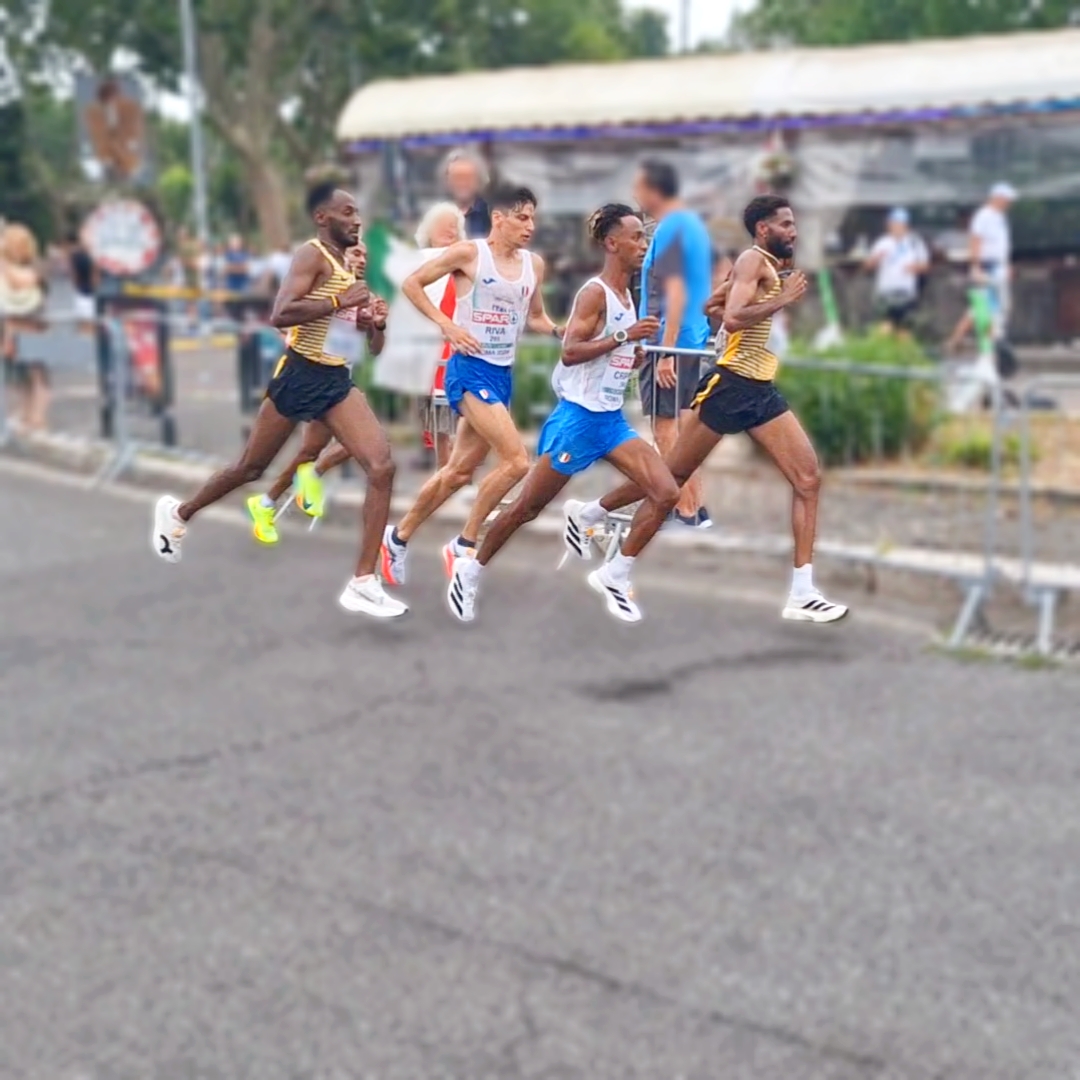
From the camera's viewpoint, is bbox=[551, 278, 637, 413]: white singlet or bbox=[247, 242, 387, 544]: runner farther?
bbox=[551, 278, 637, 413]: white singlet

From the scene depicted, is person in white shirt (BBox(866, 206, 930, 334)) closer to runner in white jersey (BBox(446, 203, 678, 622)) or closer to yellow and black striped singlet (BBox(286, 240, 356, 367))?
runner in white jersey (BBox(446, 203, 678, 622))

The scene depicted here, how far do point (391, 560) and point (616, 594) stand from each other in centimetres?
66

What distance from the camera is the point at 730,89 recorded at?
30.2 ft

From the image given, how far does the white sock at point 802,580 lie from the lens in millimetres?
5184

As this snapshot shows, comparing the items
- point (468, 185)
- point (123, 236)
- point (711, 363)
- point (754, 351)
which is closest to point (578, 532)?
point (711, 363)

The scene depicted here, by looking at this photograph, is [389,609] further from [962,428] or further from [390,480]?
[962,428]

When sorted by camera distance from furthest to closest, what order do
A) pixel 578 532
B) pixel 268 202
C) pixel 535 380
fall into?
1. pixel 535 380
2. pixel 268 202
3. pixel 578 532

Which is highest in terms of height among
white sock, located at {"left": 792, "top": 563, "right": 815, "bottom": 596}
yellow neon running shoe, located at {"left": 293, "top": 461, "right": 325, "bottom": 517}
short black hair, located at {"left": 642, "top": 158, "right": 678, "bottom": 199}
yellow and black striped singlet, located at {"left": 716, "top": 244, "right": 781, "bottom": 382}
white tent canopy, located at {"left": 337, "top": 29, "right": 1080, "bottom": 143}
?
white tent canopy, located at {"left": 337, "top": 29, "right": 1080, "bottom": 143}

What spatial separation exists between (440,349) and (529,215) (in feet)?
1.82

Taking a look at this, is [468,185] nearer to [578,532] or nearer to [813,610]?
[578,532]

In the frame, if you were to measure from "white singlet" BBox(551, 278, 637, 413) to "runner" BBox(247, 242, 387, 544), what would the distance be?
547mm

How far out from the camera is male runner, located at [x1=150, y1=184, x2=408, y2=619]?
4855 millimetres

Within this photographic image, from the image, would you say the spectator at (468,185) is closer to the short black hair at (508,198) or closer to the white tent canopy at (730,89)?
the short black hair at (508,198)

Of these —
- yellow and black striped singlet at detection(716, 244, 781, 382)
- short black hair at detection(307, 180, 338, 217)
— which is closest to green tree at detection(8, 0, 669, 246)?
short black hair at detection(307, 180, 338, 217)
